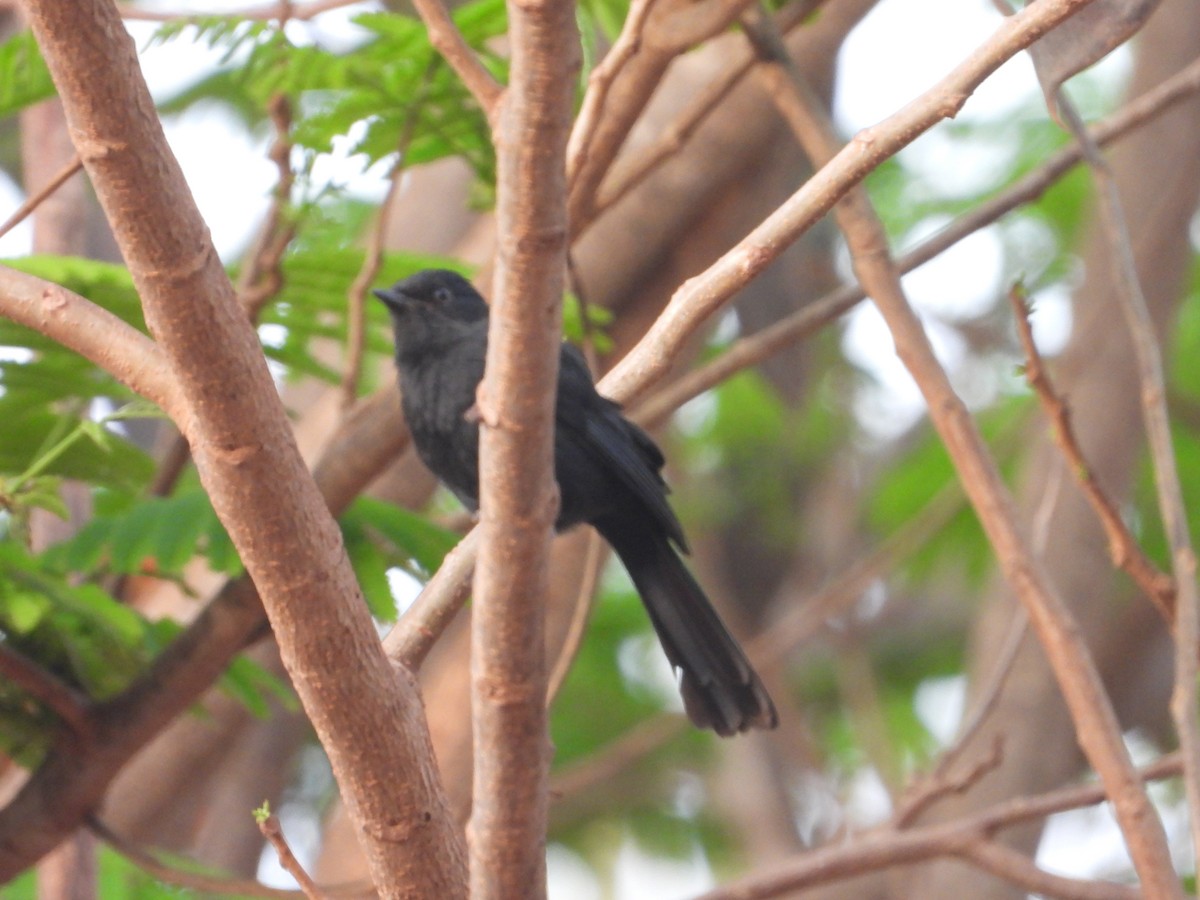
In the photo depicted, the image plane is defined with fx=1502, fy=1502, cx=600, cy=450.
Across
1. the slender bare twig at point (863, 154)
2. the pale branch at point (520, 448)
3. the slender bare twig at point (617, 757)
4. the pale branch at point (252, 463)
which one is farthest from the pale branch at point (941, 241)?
the pale branch at point (520, 448)

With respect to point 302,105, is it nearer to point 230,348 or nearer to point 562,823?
point 230,348

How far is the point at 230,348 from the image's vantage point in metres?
1.78

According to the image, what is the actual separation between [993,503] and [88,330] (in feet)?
5.54

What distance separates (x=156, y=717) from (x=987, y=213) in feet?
6.66

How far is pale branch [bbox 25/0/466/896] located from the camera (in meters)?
1.70

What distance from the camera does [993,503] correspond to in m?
2.90

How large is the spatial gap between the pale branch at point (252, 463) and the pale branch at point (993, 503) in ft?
3.59

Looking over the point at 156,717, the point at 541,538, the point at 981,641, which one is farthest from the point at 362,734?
the point at 981,641

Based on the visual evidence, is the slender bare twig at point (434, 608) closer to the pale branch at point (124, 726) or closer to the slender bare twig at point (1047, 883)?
the pale branch at point (124, 726)

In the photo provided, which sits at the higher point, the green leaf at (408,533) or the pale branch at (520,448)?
the green leaf at (408,533)

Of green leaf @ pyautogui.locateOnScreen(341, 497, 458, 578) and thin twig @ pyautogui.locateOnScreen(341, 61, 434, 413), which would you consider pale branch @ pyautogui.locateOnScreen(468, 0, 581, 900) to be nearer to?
green leaf @ pyautogui.locateOnScreen(341, 497, 458, 578)

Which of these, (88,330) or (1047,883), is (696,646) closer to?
(1047,883)

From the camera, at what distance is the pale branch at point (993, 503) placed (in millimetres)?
2438

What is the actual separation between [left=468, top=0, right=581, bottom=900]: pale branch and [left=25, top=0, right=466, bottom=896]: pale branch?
212mm
